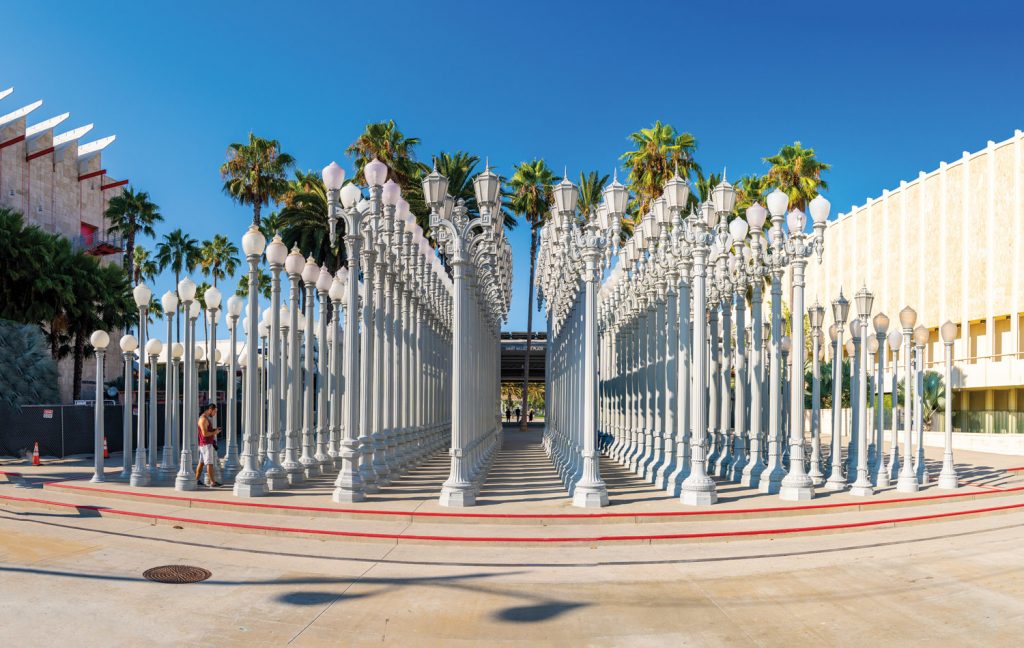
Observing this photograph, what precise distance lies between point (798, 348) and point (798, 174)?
3033 centimetres

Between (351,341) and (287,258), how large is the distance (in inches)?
113

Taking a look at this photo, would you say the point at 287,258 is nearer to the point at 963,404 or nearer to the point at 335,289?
the point at 335,289

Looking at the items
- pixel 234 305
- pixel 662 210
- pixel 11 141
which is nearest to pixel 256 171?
pixel 11 141

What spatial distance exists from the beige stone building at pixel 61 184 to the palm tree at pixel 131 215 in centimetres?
297

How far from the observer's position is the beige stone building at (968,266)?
45.8 m

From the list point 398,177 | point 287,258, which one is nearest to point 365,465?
point 287,258

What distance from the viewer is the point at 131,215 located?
55719 mm

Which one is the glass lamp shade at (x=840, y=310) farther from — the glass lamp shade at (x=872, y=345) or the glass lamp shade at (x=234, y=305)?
the glass lamp shade at (x=234, y=305)

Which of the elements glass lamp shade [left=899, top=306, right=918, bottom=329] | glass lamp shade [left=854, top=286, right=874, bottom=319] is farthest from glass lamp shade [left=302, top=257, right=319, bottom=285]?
glass lamp shade [left=899, top=306, right=918, bottom=329]

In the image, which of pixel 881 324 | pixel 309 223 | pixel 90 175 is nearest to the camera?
pixel 881 324

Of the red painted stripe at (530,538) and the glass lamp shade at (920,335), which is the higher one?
the glass lamp shade at (920,335)

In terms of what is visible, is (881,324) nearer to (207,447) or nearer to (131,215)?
(207,447)

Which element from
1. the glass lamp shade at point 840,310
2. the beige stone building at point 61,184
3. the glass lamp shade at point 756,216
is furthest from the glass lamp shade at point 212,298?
the beige stone building at point 61,184

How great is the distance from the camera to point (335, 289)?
19.4m
